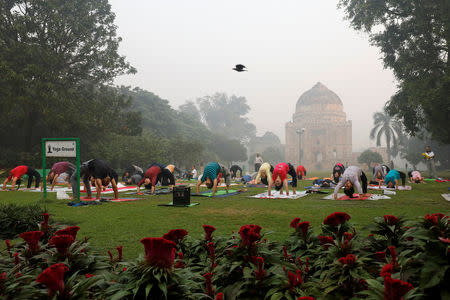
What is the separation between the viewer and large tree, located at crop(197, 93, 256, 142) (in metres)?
110

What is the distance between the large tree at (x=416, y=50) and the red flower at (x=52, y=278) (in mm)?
19408

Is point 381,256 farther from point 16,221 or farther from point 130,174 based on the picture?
point 130,174

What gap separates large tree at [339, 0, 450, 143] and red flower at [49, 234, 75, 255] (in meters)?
19.1

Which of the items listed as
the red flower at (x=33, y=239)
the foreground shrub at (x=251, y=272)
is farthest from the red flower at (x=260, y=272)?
the red flower at (x=33, y=239)

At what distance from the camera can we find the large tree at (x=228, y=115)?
10969 cm

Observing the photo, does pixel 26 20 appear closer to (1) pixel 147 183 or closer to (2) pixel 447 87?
(1) pixel 147 183

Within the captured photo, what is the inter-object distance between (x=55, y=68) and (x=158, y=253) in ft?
102

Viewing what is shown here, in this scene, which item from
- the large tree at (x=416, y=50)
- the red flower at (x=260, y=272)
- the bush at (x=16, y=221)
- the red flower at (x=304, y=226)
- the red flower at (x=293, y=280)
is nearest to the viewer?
the red flower at (x=293, y=280)

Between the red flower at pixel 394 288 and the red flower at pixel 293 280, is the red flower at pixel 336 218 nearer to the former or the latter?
the red flower at pixel 293 280

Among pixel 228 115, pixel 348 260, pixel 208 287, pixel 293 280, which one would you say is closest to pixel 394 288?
pixel 348 260

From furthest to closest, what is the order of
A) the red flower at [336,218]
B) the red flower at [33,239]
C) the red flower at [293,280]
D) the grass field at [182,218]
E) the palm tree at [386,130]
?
the palm tree at [386,130]
the grass field at [182,218]
the red flower at [336,218]
the red flower at [33,239]
the red flower at [293,280]

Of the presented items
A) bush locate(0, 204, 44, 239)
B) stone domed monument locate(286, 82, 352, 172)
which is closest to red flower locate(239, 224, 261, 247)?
bush locate(0, 204, 44, 239)

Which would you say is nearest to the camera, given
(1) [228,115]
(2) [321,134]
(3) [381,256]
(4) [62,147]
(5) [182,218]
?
(3) [381,256]

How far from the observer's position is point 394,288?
5.69 feet
